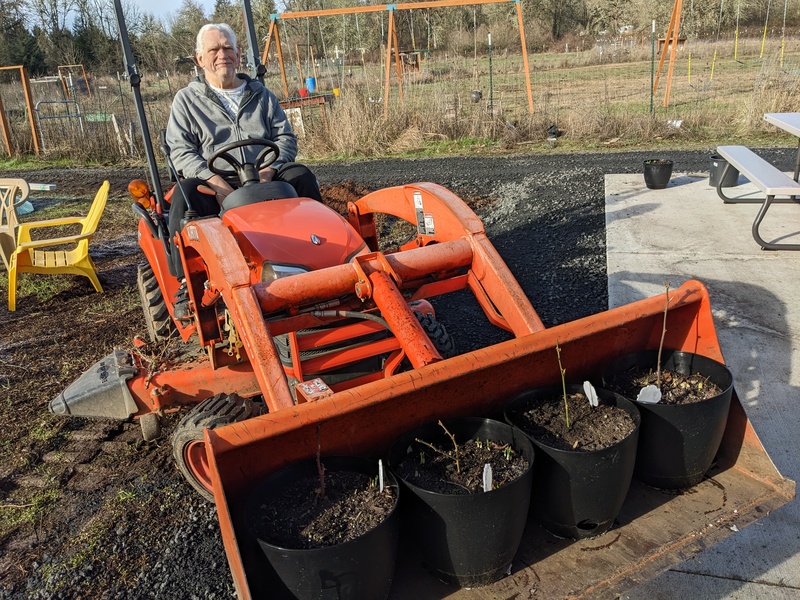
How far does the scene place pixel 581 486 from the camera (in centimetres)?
202

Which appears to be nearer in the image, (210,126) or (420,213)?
(420,213)

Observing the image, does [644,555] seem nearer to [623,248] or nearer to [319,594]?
[319,594]

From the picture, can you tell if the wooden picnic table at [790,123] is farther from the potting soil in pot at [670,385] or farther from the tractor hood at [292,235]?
the tractor hood at [292,235]

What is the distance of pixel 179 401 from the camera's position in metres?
3.23

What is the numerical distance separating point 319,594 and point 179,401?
5.66 feet

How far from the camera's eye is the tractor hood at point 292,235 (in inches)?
118

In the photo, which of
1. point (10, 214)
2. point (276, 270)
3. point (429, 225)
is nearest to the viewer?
point (276, 270)

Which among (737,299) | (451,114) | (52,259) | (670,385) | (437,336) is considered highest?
(451,114)

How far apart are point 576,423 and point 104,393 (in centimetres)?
223

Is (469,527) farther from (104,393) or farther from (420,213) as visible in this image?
(104,393)

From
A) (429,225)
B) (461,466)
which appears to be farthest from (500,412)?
(429,225)

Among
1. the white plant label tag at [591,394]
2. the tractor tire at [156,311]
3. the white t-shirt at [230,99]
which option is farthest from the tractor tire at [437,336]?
the white t-shirt at [230,99]

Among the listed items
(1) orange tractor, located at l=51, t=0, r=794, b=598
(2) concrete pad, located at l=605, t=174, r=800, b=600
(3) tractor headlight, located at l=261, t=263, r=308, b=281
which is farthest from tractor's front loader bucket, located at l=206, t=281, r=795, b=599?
(3) tractor headlight, located at l=261, t=263, r=308, b=281

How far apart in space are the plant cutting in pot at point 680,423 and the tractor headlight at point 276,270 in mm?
1415
